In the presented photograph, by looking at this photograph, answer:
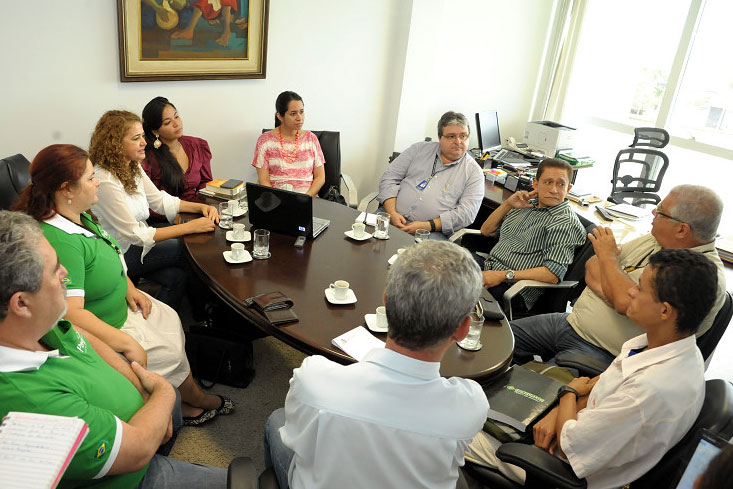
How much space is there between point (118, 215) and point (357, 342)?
1.46 meters

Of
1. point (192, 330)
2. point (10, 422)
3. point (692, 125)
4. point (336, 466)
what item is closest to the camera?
point (10, 422)

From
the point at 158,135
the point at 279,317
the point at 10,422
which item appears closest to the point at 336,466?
the point at 10,422

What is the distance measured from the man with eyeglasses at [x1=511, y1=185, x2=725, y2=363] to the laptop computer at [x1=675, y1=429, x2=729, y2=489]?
3.46 ft

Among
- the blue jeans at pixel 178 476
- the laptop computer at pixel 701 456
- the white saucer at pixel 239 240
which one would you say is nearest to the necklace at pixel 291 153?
the white saucer at pixel 239 240

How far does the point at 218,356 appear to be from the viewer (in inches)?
104

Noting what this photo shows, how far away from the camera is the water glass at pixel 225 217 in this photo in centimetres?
271

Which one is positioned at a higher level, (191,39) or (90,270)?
→ (191,39)

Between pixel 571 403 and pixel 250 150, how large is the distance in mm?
3185

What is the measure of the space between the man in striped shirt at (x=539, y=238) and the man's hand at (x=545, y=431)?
1.07 meters

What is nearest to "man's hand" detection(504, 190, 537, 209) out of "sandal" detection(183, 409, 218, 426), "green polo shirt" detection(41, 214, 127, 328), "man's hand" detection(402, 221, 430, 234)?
"man's hand" detection(402, 221, 430, 234)

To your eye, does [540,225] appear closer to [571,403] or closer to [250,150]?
[571,403]

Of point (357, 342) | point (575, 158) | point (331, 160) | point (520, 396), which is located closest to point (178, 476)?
point (357, 342)

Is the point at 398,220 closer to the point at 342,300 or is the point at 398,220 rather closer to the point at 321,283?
the point at 321,283

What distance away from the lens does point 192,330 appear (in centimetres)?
262
